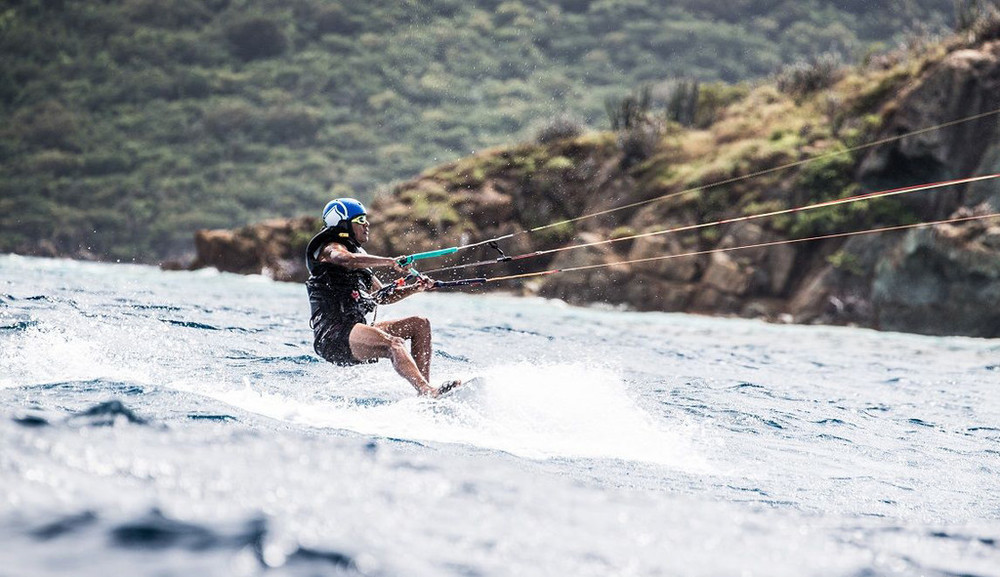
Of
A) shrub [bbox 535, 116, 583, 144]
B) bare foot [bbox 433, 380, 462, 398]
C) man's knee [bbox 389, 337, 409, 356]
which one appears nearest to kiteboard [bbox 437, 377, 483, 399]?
bare foot [bbox 433, 380, 462, 398]

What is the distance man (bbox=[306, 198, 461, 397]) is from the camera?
679 centimetres

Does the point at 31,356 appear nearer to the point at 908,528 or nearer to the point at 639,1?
the point at 908,528

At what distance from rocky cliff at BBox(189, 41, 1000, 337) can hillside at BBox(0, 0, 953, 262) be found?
27.6 metres

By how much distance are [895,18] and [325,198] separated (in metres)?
48.2

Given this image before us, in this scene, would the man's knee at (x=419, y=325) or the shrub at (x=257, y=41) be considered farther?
the shrub at (x=257, y=41)

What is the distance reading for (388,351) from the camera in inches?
256

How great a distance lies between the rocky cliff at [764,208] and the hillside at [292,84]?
2755cm

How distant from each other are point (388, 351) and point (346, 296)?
0.73 meters

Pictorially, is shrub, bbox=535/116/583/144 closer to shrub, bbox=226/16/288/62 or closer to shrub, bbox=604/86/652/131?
shrub, bbox=604/86/652/131

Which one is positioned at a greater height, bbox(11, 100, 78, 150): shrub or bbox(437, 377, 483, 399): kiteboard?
bbox(11, 100, 78, 150): shrub

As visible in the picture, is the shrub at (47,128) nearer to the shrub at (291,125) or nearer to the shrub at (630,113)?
the shrub at (291,125)

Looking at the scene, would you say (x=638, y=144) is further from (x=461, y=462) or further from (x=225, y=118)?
(x=225, y=118)

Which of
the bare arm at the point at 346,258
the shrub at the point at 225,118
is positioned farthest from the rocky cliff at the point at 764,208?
the shrub at the point at 225,118

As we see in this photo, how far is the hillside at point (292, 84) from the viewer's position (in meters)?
55.8
